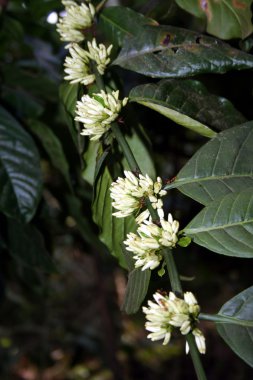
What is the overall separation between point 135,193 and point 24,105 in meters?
0.81

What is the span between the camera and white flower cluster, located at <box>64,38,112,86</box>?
72 cm

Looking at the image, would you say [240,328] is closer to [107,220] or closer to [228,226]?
[228,226]

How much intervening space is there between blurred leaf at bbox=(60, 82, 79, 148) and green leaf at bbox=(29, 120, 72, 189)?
11.0 inches

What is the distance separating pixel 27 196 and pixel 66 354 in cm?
236

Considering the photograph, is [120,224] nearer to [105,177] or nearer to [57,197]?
[105,177]

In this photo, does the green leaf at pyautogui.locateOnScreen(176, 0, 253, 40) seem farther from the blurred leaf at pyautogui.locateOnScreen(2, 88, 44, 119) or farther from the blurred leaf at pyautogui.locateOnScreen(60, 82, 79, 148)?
the blurred leaf at pyautogui.locateOnScreen(2, 88, 44, 119)

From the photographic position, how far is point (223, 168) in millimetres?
629

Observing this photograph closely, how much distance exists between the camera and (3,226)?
1.18m

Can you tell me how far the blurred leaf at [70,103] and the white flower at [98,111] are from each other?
119mm

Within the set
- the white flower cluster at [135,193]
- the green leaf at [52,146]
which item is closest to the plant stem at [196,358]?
the white flower cluster at [135,193]

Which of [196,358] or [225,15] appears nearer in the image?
[196,358]

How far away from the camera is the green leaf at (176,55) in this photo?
0.69 m

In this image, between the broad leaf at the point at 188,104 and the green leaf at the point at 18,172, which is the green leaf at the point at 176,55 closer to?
the broad leaf at the point at 188,104

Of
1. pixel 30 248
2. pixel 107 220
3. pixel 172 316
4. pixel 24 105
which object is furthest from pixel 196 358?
pixel 24 105
